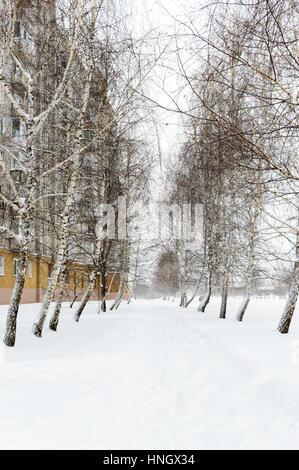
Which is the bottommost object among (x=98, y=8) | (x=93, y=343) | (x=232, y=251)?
(x=93, y=343)

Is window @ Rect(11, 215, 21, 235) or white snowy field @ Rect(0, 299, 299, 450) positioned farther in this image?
window @ Rect(11, 215, 21, 235)

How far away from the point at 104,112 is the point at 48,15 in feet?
7.48

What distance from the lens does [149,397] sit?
4383mm

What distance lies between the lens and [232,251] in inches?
572

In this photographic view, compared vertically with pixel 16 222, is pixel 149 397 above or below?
below

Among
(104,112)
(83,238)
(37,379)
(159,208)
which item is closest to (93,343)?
(37,379)

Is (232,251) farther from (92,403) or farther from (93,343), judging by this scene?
(92,403)

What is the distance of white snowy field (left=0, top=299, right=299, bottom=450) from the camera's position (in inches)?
128

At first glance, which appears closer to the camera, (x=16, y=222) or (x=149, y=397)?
(x=149, y=397)

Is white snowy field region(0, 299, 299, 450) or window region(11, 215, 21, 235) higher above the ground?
window region(11, 215, 21, 235)

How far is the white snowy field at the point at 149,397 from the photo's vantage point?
3.26 meters

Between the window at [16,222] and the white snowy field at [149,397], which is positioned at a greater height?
the window at [16,222]

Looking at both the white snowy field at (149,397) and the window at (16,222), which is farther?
the window at (16,222)

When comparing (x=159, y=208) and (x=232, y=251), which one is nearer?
(x=232, y=251)
